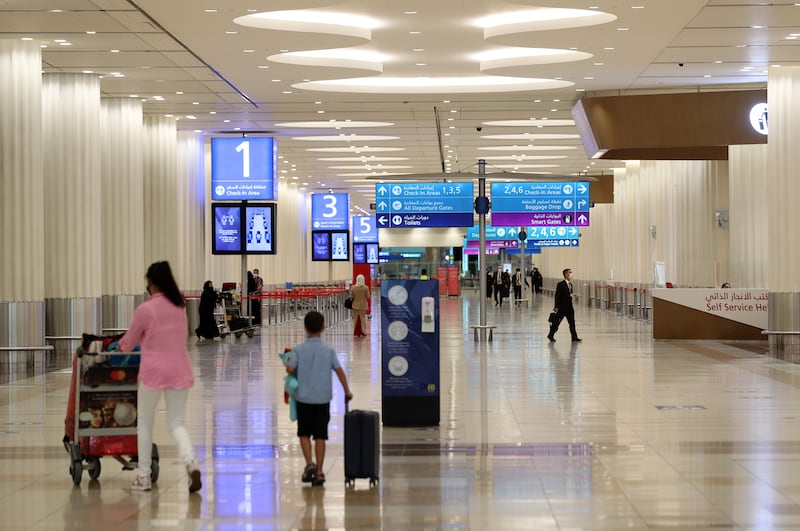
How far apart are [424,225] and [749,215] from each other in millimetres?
7169

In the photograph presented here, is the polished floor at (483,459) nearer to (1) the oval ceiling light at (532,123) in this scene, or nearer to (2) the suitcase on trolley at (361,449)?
(2) the suitcase on trolley at (361,449)

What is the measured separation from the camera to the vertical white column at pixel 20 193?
61.8ft

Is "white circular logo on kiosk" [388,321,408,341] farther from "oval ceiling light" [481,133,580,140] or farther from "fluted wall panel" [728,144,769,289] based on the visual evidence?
"oval ceiling light" [481,133,580,140]

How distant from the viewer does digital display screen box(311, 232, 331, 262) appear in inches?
1874

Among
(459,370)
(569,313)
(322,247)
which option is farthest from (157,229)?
Result: (322,247)

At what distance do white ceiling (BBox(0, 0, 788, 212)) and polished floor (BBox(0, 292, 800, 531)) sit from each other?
5.09 meters

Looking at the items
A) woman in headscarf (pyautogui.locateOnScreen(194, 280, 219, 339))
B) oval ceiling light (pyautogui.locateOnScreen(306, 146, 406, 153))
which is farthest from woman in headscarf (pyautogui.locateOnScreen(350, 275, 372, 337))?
oval ceiling light (pyautogui.locateOnScreen(306, 146, 406, 153))

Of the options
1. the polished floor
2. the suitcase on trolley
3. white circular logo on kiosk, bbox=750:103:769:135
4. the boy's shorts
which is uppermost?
white circular logo on kiosk, bbox=750:103:769:135

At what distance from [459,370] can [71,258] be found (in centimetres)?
788

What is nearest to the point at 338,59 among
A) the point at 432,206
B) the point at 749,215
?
the point at 432,206

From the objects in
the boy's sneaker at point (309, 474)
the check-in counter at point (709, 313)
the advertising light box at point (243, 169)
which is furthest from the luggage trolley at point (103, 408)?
the advertising light box at point (243, 169)

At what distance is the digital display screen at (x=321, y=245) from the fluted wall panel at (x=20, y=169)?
28441mm

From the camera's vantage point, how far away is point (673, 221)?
108ft

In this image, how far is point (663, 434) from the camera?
1097 cm
